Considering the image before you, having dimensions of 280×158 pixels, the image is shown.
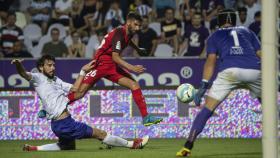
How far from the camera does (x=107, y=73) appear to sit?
A: 44.3ft

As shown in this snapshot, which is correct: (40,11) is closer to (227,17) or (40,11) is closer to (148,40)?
(148,40)

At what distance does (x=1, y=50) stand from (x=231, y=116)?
5796mm

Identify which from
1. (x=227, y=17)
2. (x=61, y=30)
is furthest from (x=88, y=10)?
(x=227, y=17)

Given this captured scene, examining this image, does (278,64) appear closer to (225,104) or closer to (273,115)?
(273,115)

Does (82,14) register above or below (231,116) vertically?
above

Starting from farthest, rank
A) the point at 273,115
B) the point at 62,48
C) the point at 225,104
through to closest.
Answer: the point at 62,48
the point at 225,104
the point at 273,115

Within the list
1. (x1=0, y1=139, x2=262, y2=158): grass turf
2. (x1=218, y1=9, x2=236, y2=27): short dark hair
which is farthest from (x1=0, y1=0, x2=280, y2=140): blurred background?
(x1=218, y1=9, x2=236, y2=27): short dark hair

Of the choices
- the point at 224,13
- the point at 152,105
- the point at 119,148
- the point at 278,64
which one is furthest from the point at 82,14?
the point at 278,64

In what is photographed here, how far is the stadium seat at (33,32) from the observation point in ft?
61.9

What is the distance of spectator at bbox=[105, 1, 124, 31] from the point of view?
1890cm

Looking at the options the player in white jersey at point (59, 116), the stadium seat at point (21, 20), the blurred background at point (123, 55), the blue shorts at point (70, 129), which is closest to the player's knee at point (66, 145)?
the player in white jersey at point (59, 116)

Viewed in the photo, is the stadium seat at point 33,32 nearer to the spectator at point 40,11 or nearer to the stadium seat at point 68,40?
the spectator at point 40,11

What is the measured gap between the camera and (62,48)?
18.2 m

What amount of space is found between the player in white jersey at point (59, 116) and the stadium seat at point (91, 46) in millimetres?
6342
